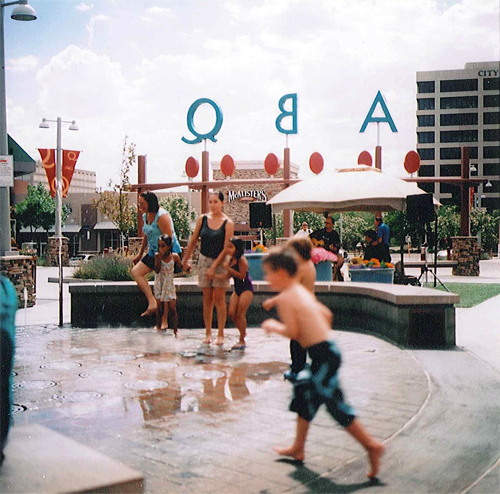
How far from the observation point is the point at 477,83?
3061 millimetres

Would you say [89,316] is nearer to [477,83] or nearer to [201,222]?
[201,222]

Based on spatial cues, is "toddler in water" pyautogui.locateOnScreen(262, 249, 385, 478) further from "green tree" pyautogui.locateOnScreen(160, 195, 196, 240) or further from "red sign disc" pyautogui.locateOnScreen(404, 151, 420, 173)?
"green tree" pyautogui.locateOnScreen(160, 195, 196, 240)

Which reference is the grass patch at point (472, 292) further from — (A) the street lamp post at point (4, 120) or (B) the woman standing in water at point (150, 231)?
(A) the street lamp post at point (4, 120)

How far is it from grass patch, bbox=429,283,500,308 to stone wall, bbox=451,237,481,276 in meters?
4.27

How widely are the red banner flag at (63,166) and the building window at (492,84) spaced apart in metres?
1.74

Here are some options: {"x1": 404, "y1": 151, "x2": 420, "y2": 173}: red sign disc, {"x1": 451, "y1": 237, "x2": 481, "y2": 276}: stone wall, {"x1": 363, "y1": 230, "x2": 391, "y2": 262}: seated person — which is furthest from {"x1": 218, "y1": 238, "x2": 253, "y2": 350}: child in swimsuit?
{"x1": 451, "y1": 237, "x2": 481, "y2": 276}: stone wall

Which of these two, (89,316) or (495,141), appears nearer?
(495,141)

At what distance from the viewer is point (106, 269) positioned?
52.5 ft

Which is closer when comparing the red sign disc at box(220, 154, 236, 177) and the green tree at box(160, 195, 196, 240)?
the red sign disc at box(220, 154, 236, 177)

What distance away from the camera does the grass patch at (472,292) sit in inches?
448

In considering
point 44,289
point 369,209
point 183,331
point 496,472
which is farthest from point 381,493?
point 44,289

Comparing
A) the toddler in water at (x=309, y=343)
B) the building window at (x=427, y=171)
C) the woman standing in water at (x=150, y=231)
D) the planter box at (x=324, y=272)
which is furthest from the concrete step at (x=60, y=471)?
the building window at (x=427, y=171)

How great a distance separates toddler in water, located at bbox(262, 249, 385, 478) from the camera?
2.10 metres

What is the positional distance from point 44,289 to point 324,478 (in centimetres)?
1239
